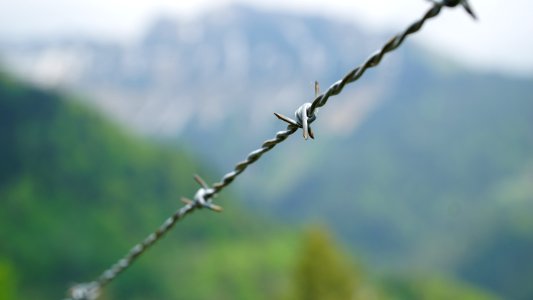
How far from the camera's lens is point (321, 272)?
20266 mm

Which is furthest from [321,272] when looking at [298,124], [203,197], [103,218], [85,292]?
[103,218]

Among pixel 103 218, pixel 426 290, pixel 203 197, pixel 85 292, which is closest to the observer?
pixel 203 197

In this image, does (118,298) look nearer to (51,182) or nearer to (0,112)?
(51,182)

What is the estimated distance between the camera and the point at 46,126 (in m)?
143

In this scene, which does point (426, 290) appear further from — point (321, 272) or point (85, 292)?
Answer: point (85, 292)

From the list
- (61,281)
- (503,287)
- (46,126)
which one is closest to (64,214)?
(61,281)

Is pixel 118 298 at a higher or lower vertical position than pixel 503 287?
higher

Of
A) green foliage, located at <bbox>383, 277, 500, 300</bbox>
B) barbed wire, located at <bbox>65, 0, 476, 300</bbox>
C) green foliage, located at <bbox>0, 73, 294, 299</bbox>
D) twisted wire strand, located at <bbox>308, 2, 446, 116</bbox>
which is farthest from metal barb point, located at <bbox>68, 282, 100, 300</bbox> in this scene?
green foliage, located at <bbox>0, 73, 294, 299</bbox>

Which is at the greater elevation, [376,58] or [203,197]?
[203,197]

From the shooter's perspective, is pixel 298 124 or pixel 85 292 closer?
pixel 298 124

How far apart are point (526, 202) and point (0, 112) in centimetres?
14689

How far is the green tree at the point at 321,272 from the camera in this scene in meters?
20.2

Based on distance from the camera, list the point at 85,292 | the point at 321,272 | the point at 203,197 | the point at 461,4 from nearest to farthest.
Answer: the point at 461,4 → the point at 203,197 → the point at 85,292 → the point at 321,272

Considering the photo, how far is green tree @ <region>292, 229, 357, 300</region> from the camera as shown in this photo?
2019 centimetres
